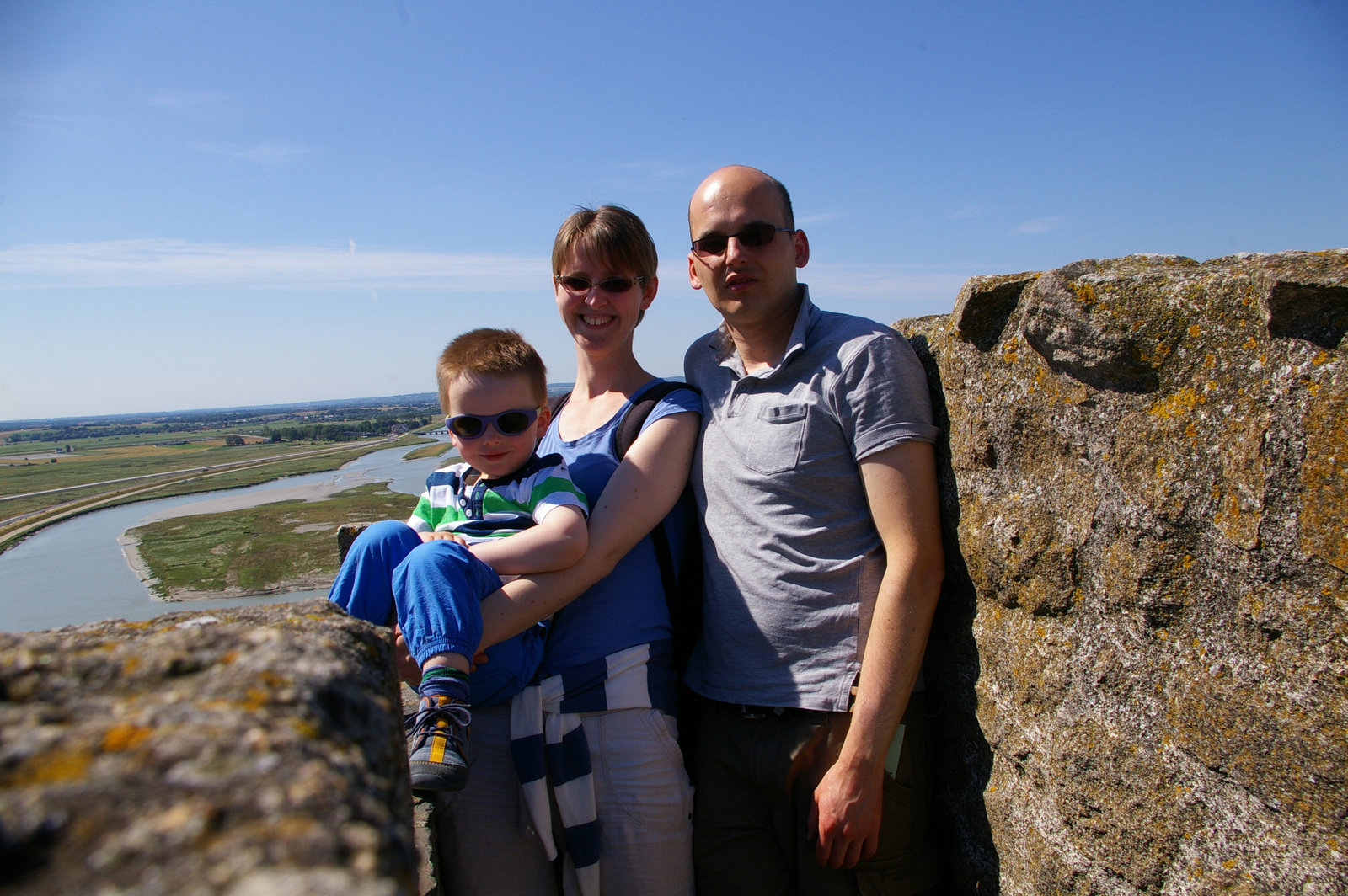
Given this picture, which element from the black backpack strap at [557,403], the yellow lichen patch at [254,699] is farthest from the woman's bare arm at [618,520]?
the yellow lichen patch at [254,699]

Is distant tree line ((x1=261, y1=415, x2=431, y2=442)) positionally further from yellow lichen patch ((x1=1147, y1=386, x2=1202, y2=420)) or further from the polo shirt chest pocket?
yellow lichen patch ((x1=1147, y1=386, x2=1202, y2=420))

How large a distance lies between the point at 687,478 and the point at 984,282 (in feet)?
4.57

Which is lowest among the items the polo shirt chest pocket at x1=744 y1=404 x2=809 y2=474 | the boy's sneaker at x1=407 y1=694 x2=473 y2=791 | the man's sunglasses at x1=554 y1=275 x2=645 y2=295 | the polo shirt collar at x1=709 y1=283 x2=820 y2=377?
the boy's sneaker at x1=407 y1=694 x2=473 y2=791

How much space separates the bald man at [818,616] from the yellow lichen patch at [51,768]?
224cm

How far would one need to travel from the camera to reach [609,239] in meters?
3.48

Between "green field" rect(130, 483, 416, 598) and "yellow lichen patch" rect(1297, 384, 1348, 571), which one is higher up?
"yellow lichen patch" rect(1297, 384, 1348, 571)

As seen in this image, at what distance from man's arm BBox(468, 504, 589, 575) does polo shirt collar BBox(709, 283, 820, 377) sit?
96 centimetres

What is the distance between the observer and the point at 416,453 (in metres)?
67.4

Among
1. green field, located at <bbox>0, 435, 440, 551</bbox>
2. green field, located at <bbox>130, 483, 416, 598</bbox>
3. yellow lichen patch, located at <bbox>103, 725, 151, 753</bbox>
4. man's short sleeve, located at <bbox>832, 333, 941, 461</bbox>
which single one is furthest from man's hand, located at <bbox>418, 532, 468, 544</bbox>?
green field, located at <bbox>0, 435, 440, 551</bbox>

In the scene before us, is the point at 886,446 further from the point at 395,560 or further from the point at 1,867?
the point at 1,867

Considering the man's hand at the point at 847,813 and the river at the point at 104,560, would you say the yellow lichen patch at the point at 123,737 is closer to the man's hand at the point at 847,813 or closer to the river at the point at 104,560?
the man's hand at the point at 847,813

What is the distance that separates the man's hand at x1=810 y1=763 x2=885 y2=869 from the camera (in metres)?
2.68

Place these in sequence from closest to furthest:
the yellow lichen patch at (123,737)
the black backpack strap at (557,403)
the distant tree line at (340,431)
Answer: the yellow lichen patch at (123,737)
the black backpack strap at (557,403)
the distant tree line at (340,431)

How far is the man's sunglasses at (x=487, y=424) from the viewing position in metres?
3.21
